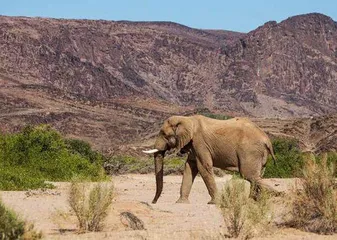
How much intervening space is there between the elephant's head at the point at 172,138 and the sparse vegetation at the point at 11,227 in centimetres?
817

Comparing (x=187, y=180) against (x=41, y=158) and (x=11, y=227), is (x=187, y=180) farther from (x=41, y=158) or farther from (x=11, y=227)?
(x=41, y=158)

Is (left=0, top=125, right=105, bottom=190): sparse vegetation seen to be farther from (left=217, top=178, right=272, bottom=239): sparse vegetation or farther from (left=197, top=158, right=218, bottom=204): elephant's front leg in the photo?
(left=217, top=178, right=272, bottom=239): sparse vegetation

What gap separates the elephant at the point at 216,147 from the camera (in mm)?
17406

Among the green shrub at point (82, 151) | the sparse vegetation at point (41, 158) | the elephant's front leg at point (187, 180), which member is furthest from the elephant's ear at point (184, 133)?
the green shrub at point (82, 151)

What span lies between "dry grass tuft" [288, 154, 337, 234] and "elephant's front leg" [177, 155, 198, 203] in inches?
211

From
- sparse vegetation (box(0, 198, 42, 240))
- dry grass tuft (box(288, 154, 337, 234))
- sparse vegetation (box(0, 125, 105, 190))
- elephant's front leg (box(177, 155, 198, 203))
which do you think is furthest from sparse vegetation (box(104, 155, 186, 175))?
sparse vegetation (box(0, 198, 42, 240))

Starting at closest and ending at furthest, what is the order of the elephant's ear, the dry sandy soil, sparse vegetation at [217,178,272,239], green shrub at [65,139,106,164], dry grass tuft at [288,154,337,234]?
sparse vegetation at [217,178,272,239], the dry sandy soil, dry grass tuft at [288,154,337,234], the elephant's ear, green shrub at [65,139,106,164]

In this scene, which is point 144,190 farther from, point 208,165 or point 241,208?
point 241,208

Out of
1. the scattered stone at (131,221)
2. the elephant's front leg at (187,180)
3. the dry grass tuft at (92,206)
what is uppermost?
the dry grass tuft at (92,206)

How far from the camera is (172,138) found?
18.1 metres

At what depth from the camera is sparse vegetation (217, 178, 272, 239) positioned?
1116 cm

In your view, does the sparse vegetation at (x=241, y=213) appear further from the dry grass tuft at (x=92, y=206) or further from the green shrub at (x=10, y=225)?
the green shrub at (x=10, y=225)

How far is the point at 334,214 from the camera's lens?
11.8 meters

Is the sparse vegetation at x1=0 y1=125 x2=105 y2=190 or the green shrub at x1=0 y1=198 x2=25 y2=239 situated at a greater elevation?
the green shrub at x1=0 y1=198 x2=25 y2=239
